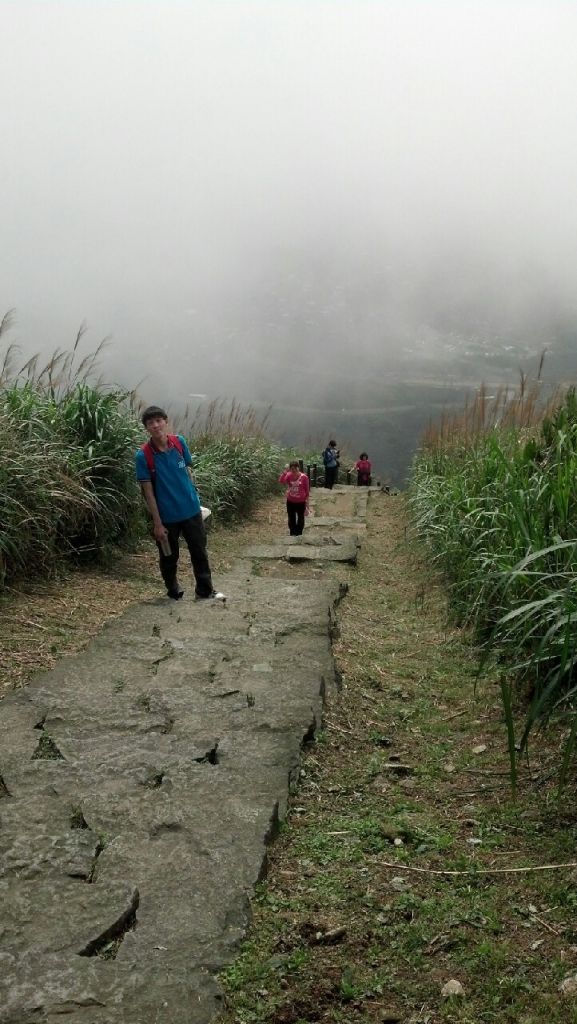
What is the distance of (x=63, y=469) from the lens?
5.35m

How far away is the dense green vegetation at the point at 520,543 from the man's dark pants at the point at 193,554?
164cm

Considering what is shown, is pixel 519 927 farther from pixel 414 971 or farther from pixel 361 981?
pixel 361 981

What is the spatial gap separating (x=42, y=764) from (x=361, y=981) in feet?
4.09

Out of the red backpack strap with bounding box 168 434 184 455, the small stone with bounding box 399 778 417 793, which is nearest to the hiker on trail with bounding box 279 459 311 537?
the red backpack strap with bounding box 168 434 184 455

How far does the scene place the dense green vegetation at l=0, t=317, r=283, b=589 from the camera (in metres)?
4.70

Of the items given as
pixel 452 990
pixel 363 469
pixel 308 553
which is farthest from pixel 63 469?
pixel 363 469

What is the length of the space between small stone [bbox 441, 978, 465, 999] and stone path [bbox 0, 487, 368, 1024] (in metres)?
0.47

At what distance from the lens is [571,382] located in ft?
16.3

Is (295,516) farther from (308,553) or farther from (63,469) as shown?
(63,469)

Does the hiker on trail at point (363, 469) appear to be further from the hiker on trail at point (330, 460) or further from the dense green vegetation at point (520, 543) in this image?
the dense green vegetation at point (520, 543)

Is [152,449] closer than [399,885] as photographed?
No

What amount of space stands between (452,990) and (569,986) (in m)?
0.24

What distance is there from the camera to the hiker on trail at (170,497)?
480 centimetres

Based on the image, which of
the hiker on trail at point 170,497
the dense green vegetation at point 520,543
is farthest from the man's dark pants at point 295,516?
the hiker on trail at point 170,497
